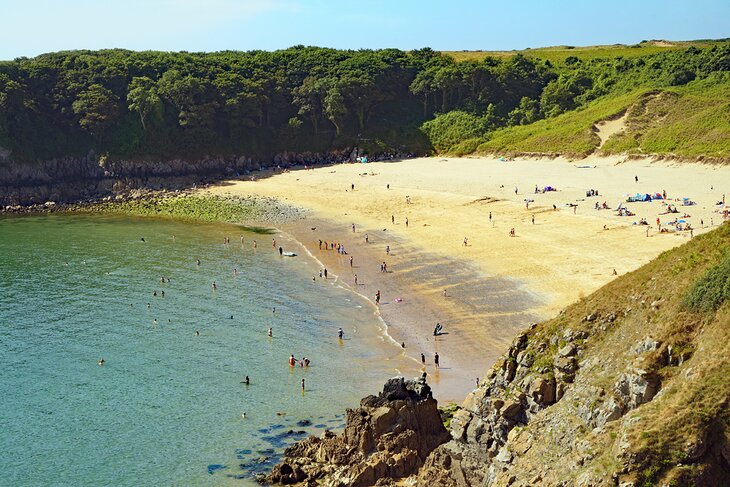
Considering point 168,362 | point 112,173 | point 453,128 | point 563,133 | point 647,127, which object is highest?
point 453,128

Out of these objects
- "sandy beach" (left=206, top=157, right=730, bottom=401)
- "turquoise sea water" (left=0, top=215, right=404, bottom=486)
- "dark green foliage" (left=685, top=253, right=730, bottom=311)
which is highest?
"dark green foliage" (left=685, top=253, right=730, bottom=311)

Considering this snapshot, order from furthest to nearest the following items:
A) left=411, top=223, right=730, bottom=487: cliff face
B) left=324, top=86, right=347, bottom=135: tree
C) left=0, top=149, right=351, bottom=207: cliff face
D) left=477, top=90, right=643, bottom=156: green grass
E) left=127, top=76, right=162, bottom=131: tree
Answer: left=324, top=86, right=347, bottom=135: tree
left=127, top=76, right=162, bottom=131: tree
left=0, top=149, right=351, bottom=207: cliff face
left=477, top=90, right=643, bottom=156: green grass
left=411, top=223, right=730, bottom=487: cliff face

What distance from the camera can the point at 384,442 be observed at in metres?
26.8

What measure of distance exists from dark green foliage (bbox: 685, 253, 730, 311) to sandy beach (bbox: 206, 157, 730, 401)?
69.0ft

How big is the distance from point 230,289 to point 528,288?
23178 millimetres

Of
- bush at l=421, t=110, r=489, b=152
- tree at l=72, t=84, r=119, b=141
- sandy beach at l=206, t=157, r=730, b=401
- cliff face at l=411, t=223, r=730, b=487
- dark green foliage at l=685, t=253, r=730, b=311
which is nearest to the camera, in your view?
cliff face at l=411, t=223, r=730, b=487

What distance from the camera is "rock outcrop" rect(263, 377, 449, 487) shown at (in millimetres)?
26266

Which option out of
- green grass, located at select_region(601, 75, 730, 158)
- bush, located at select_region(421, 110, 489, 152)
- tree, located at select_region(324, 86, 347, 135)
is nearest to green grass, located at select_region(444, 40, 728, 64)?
bush, located at select_region(421, 110, 489, 152)

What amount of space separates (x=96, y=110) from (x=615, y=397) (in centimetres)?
10504

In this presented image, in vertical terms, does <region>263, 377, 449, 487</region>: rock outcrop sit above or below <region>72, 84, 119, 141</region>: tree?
below

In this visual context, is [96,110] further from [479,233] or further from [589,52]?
[589,52]

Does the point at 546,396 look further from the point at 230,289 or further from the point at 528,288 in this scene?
the point at 230,289

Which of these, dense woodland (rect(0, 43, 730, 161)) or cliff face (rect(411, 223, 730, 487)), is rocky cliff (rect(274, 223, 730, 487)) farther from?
dense woodland (rect(0, 43, 730, 161))

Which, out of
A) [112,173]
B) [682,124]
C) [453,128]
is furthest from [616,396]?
[112,173]
